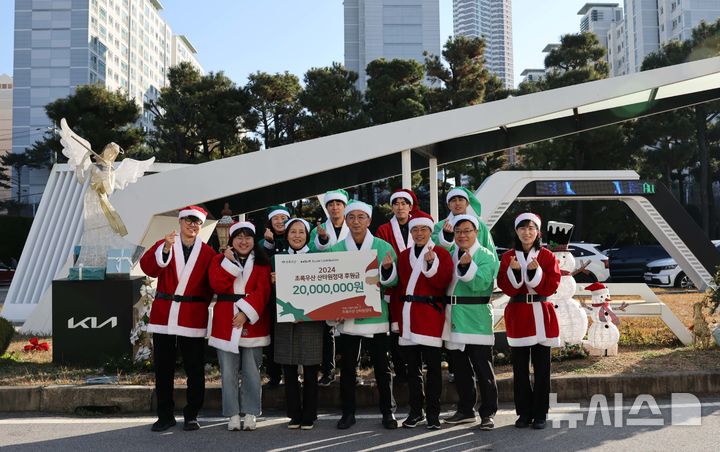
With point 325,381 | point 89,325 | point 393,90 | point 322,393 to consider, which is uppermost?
point 393,90

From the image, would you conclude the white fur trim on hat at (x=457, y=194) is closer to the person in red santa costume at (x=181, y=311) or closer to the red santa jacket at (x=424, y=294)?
the red santa jacket at (x=424, y=294)

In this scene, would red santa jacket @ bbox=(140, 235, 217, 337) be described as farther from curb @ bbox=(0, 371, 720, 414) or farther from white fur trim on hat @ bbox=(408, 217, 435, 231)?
white fur trim on hat @ bbox=(408, 217, 435, 231)

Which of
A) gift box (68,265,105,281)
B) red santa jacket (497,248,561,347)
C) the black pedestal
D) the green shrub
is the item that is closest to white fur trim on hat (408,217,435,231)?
red santa jacket (497,248,561,347)

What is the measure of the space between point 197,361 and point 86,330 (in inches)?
92.9

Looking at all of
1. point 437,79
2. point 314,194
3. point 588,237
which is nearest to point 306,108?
point 437,79

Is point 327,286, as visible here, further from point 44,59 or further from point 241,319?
point 44,59

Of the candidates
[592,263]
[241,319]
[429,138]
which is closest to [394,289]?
[241,319]

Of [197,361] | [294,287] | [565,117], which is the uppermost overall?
[565,117]

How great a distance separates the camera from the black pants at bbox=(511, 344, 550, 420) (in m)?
4.55

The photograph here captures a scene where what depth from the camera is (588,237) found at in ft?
84.7

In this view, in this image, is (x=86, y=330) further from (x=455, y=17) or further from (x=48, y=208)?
(x=455, y=17)

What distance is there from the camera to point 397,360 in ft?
17.9

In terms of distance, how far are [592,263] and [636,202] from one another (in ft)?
14.7

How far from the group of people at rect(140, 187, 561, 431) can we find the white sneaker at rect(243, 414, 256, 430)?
1 centimetres
